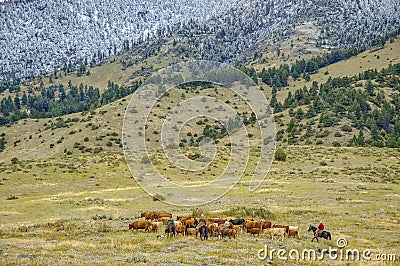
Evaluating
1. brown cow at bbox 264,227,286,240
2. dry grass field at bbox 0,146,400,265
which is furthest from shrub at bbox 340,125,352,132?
brown cow at bbox 264,227,286,240

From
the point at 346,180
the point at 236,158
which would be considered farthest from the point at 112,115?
the point at 346,180

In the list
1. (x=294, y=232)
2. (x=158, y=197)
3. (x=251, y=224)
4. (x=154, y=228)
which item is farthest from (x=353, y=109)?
(x=154, y=228)

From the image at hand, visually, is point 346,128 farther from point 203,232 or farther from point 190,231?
point 203,232

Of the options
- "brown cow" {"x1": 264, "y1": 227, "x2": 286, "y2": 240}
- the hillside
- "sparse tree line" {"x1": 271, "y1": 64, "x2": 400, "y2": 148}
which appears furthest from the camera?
"sparse tree line" {"x1": 271, "y1": 64, "x2": 400, "y2": 148}

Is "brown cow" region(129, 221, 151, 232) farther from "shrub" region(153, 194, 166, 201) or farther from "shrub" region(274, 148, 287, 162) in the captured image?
"shrub" region(274, 148, 287, 162)

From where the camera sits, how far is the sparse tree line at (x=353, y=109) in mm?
110625

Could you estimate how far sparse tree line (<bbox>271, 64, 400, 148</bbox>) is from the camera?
111 m

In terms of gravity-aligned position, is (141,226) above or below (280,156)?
below

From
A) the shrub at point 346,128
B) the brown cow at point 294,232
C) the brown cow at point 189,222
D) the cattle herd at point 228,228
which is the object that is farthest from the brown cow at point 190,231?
the shrub at point 346,128

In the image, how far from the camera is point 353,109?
122 metres

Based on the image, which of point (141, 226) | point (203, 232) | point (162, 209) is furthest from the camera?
point (162, 209)

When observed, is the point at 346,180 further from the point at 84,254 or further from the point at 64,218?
the point at 84,254

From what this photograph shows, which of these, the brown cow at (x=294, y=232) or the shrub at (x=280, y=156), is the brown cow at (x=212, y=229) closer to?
the brown cow at (x=294, y=232)

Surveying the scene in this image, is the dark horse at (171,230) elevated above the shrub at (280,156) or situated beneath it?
situated beneath
